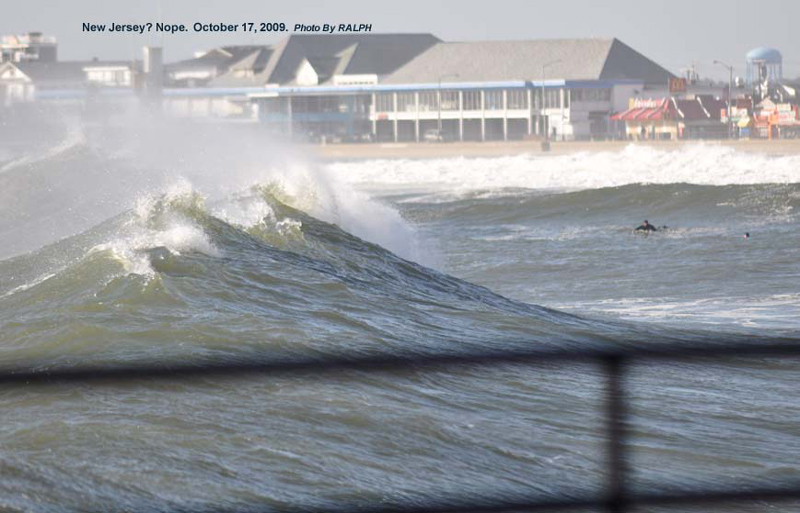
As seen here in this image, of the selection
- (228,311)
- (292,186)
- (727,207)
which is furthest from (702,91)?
(228,311)

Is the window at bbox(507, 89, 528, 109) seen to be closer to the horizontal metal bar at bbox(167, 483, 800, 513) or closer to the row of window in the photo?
the row of window

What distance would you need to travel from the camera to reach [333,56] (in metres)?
126

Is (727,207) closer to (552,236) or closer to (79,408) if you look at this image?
(552,236)

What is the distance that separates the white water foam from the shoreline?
9271mm

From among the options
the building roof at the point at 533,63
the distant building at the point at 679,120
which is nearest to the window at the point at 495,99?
the building roof at the point at 533,63

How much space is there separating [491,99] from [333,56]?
72.5 ft

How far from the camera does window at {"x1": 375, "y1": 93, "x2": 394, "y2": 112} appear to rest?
115 metres

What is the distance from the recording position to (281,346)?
886 cm

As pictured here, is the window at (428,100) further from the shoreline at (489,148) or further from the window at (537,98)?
the shoreline at (489,148)

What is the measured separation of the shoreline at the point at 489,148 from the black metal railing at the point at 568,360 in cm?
7811

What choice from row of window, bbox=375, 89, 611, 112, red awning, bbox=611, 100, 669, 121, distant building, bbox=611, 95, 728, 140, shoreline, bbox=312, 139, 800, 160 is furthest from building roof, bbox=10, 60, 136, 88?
distant building, bbox=611, 95, 728, 140

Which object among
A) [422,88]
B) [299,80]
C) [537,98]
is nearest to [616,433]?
[537,98]

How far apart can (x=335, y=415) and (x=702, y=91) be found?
110821 millimetres

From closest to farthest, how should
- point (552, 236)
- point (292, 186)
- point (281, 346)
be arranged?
point (281, 346), point (292, 186), point (552, 236)
